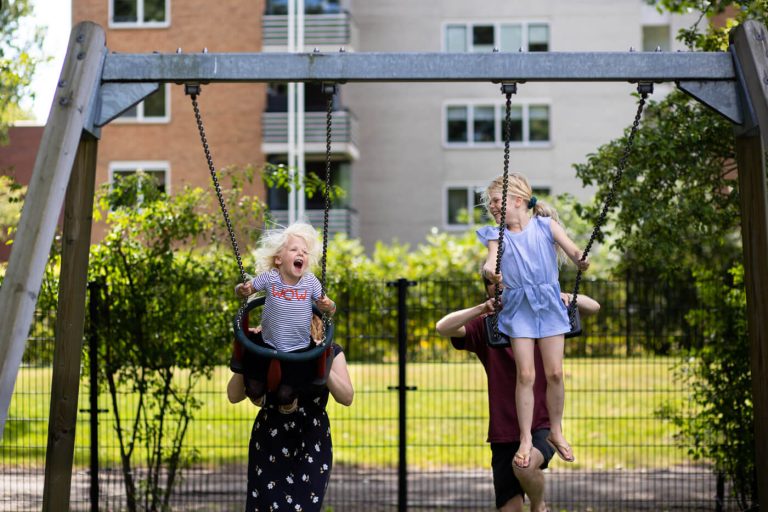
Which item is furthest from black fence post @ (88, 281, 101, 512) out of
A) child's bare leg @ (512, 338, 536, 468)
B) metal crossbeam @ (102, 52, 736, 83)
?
child's bare leg @ (512, 338, 536, 468)

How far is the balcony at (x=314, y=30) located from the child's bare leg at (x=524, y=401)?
69.5ft

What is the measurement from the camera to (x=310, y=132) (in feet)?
84.7

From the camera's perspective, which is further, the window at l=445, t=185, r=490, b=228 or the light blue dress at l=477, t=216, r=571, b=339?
the window at l=445, t=185, r=490, b=228

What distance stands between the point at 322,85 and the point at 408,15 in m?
23.2

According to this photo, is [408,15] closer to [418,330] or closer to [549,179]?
[549,179]

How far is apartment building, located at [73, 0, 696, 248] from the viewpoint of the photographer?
85.3 ft

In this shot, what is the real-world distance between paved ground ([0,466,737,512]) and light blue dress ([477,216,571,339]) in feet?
10.9

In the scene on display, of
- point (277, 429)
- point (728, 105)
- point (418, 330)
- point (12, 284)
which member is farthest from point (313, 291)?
point (418, 330)

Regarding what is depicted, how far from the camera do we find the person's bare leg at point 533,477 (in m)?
5.28

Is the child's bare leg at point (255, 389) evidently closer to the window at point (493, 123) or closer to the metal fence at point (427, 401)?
the metal fence at point (427, 401)

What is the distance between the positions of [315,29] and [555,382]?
2148 centimetres

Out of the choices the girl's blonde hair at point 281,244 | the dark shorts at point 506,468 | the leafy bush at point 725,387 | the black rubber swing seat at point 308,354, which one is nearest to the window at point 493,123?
the leafy bush at point 725,387

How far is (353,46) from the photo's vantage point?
2655 centimetres

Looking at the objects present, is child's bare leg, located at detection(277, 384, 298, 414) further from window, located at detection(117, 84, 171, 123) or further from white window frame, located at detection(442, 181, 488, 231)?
white window frame, located at detection(442, 181, 488, 231)
